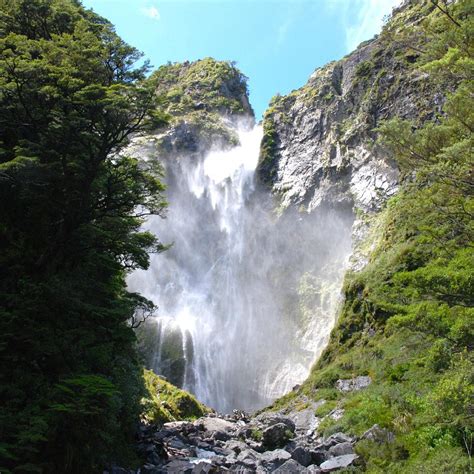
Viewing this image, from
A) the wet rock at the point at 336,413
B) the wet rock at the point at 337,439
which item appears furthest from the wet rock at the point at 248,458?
the wet rock at the point at 336,413

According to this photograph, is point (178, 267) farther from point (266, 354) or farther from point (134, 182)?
point (134, 182)

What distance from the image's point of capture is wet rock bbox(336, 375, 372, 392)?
1411cm

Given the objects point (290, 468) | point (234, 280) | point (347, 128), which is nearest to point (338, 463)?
point (290, 468)

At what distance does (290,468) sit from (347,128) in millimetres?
29860

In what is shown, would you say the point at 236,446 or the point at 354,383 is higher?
the point at 354,383

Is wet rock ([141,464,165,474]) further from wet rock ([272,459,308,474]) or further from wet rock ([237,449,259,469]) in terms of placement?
wet rock ([272,459,308,474])

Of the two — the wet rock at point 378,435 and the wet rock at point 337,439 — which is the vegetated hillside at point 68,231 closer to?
the wet rock at point 337,439

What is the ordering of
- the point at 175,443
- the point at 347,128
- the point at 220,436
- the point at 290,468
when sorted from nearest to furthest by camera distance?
the point at 290,468 < the point at 175,443 < the point at 220,436 < the point at 347,128

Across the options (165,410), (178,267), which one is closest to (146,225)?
(178,267)

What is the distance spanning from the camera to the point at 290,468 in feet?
29.6

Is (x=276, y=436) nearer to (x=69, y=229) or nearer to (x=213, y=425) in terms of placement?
(x=213, y=425)

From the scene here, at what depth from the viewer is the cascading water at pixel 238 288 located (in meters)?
29.0

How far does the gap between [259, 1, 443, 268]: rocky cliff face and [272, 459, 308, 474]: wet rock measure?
1688 centimetres

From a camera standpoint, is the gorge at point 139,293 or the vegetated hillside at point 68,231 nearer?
the gorge at point 139,293
